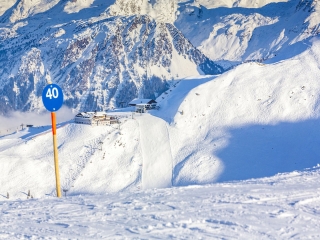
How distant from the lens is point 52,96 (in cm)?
1656

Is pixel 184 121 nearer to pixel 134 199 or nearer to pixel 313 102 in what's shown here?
pixel 313 102

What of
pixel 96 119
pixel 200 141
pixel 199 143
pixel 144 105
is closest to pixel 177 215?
pixel 199 143

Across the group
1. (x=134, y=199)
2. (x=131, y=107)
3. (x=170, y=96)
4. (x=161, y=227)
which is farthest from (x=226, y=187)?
(x=131, y=107)

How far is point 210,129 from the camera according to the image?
202 ft

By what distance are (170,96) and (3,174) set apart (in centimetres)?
2946

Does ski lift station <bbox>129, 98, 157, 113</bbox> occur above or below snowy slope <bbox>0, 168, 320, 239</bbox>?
above

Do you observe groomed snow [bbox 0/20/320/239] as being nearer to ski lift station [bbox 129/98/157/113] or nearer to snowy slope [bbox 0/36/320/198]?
snowy slope [bbox 0/36/320/198]

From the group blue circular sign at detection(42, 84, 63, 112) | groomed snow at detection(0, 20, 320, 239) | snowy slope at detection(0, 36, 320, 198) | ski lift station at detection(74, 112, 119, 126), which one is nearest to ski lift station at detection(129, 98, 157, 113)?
groomed snow at detection(0, 20, 320, 239)

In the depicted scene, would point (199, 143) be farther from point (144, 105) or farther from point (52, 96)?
point (52, 96)

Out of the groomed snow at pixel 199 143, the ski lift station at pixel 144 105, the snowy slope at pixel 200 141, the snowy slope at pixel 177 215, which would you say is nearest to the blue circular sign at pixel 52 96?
the snowy slope at pixel 177 215

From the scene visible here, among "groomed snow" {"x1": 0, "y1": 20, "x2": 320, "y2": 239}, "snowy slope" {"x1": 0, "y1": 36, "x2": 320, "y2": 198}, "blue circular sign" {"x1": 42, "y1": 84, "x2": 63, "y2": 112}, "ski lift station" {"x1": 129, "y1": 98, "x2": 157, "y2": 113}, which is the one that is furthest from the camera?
"ski lift station" {"x1": 129, "y1": 98, "x2": 157, "y2": 113}

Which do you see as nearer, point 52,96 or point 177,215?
point 177,215

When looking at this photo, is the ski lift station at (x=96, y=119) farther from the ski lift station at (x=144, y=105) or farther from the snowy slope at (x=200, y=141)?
the ski lift station at (x=144, y=105)

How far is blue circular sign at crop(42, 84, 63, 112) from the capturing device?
54.1ft
